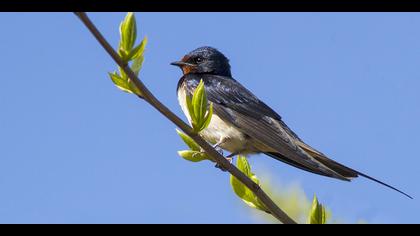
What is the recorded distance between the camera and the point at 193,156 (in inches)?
60.5

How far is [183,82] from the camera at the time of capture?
169 inches

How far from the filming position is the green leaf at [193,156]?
4.98ft

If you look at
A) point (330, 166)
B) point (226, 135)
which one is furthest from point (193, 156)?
point (226, 135)

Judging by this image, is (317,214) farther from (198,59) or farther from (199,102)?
(198,59)

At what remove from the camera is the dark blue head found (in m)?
4.71

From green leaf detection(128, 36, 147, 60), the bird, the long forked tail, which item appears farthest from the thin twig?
the bird

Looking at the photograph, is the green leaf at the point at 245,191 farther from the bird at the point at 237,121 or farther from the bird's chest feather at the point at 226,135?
the bird's chest feather at the point at 226,135

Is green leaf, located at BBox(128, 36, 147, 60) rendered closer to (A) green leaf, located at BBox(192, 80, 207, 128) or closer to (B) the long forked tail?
(A) green leaf, located at BBox(192, 80, 207, 128)

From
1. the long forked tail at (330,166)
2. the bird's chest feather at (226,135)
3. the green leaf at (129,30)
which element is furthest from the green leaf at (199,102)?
the bird's chest feather at (226,135)

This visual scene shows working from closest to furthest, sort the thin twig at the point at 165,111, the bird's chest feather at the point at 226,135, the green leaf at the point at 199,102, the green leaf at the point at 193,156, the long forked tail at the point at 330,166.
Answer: the thin twig at the point at 165,111, the green leaf at the point at 199,102, the green leaf at the point at 193,156, the long forked tail at the point at 330,166, the bird's chest feather at the point at 226,135

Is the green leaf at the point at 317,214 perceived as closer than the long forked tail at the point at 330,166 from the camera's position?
Yes
